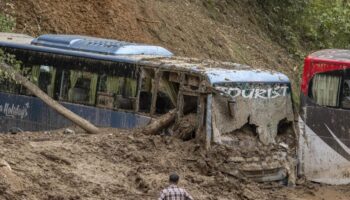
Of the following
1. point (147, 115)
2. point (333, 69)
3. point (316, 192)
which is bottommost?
point (316, 192)

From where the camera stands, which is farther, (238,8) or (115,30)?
(238,8)

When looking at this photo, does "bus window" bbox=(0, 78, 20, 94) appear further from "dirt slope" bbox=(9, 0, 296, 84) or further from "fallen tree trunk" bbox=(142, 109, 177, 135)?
"dirt slope" bbox=(9, 0, 296, 84)

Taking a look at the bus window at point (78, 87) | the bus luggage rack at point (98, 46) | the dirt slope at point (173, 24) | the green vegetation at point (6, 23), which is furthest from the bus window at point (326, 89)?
the dirt slope at point (173, 24)

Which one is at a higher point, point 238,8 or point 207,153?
point 238,8

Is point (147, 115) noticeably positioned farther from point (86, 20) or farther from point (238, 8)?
point (238, 8)

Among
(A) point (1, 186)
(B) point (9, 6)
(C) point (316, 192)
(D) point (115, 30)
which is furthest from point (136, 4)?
(A) point (1, 186)

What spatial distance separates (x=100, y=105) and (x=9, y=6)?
7494 mm

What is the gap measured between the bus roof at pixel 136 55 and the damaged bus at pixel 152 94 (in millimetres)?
20

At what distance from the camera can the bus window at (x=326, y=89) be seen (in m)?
17.6

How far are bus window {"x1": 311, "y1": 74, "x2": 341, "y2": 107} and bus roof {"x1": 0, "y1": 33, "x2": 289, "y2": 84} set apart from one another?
1314mm

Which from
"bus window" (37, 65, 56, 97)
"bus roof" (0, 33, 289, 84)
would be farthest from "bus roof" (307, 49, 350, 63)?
"bus window" (37, 65, 56, 97)

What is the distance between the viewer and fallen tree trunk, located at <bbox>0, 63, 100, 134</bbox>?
16109mm

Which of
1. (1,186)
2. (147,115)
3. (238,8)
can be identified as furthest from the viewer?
(238,8)

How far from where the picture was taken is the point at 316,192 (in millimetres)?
16484
